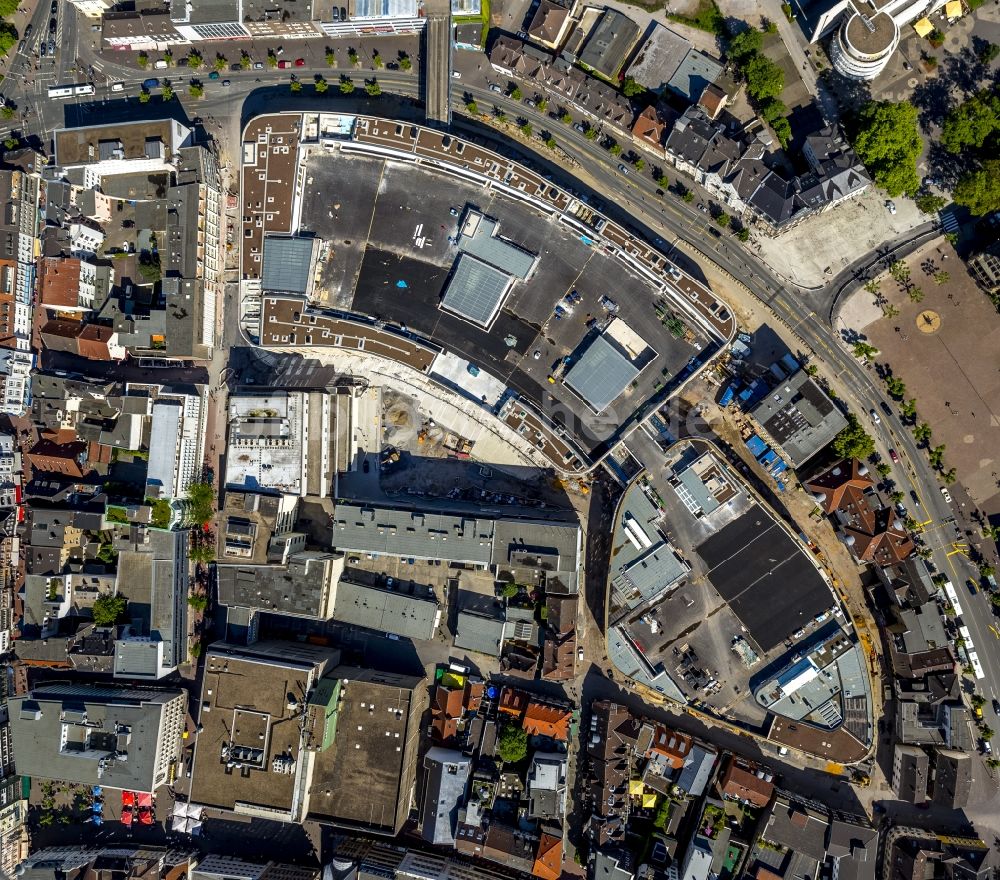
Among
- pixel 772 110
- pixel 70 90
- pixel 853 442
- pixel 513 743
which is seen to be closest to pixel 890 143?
pixel 772 110

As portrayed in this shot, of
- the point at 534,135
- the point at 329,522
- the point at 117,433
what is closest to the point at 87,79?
the point at 117,433

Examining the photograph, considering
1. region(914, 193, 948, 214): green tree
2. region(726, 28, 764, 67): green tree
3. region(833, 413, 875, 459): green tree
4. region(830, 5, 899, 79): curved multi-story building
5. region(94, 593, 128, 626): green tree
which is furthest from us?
region(94, 593, 128, 626): green tree

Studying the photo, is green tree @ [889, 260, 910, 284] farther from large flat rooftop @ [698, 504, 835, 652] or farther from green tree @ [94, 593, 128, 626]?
green tree @ [94, 593, 128, 626]

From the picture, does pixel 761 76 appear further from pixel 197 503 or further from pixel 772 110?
pixel 197 503

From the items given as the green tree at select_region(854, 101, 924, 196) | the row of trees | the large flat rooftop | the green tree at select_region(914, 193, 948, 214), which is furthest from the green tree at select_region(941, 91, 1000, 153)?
the large flat rooftop

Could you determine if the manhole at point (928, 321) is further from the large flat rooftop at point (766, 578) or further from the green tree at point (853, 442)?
the large flat rooftop at point (766, 578)

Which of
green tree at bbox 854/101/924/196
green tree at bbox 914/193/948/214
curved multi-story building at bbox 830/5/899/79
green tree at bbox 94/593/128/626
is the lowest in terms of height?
green tree at bbox 94/593/128/626
